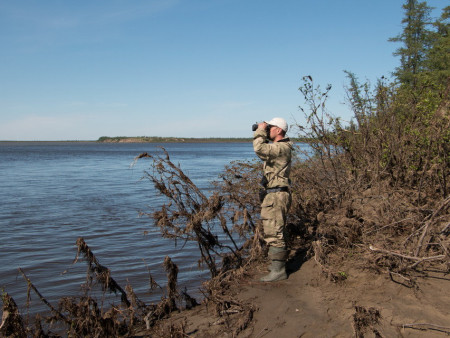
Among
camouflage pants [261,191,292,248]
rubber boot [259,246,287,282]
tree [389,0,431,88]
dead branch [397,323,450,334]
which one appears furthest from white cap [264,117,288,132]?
tree [389,0,431,88]

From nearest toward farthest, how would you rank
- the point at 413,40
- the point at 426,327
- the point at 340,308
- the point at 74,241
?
the point at 426,327, the point at 340,308, the point at 74,241, the point at 413,40

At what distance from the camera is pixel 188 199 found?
17.7 ft

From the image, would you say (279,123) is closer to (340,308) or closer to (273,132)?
(273,132)

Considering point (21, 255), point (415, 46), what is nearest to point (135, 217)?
point (21, 255)

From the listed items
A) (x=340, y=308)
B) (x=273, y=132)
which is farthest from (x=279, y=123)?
(x=340, y=308)

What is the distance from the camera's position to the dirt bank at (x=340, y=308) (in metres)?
3.86

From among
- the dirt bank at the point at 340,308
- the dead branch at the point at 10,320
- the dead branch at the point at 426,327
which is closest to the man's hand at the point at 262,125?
the dirt bank at the point at 340,308

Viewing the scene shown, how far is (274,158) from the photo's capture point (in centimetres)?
520

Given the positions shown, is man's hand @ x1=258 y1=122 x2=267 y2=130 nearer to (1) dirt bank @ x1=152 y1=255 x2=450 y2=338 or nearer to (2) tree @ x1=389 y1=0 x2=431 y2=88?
(1) dirt bank @ x1=152 y1=255 x2=450 y2=338

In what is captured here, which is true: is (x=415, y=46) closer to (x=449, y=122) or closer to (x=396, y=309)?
(x=449, y=122)

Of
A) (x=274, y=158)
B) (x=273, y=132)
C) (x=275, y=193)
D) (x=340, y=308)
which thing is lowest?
(x=340, y=308)

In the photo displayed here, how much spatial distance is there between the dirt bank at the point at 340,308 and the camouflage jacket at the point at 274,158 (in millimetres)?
1312

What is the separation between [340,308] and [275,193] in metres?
1.60

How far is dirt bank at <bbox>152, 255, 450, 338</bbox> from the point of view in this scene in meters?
3.86
